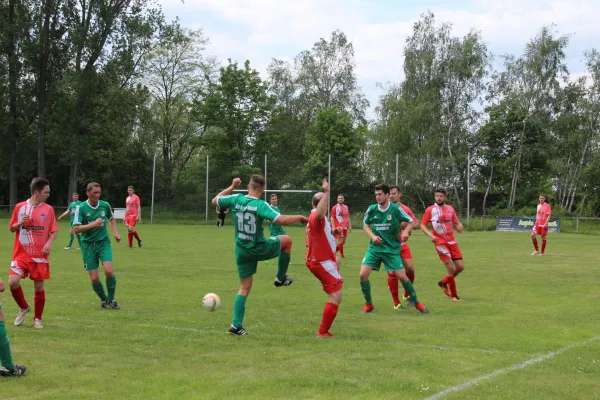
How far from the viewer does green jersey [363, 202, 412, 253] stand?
10.7 metres

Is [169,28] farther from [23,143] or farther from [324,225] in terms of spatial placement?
[324,225]

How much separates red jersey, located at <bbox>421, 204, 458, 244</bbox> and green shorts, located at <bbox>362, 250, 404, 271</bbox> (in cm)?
191

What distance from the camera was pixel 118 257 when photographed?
20.2 meters

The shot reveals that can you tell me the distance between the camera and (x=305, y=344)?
26.3 ft

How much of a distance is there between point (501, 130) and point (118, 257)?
37.8 metres

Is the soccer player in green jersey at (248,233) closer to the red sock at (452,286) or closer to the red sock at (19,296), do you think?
the red sock at (19,296)

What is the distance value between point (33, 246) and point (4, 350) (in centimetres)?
317

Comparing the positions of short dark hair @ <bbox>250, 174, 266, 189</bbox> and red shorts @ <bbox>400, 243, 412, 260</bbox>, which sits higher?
short dark hair @ <bbox>250, 174, 266, 189</bbox>

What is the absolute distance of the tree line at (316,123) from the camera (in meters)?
48.0

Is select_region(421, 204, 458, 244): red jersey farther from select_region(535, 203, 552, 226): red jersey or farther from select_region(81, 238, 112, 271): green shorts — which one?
select_region(535, 203, 552, 226): red jersey

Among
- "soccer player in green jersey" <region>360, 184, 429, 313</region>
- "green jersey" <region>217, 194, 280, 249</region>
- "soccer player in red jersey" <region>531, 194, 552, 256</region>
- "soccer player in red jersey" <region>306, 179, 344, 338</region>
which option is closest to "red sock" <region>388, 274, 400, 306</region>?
"soccer player in green jersey" <region>360, 184, 429, 313</region>

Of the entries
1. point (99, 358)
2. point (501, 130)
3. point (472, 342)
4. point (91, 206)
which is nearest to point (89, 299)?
point (91, 206)

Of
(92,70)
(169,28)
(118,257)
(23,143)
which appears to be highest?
(169,28)

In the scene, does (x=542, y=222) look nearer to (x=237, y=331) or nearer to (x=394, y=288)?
(x=394, y=288)
